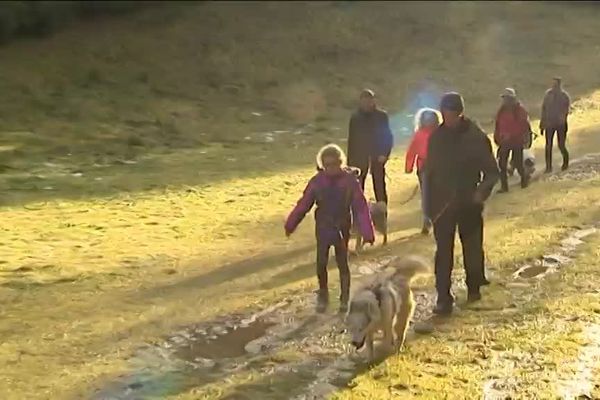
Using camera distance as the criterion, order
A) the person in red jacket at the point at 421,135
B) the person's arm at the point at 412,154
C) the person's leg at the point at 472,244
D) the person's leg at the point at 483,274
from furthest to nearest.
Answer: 1. the person's arm at the point at 412,154
2. the person in red jacket at the point at 421,135
3. the person's leg at the point at 483,274
4. the person's leg at the point at 472,244

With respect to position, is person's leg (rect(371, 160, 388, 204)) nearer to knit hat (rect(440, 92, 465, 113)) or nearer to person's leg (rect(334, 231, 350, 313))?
person's leg (rect(334, 231, 350, 313))

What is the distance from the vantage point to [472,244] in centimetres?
805

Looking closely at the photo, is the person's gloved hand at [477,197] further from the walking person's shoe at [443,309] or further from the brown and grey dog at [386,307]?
the walking person's shoe at [443,309]

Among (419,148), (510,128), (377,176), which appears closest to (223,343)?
(419,148)

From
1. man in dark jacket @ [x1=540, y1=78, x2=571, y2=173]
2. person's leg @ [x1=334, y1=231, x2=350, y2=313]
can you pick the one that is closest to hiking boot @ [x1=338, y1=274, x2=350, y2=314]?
person's leg @ [x1=334, y1=231, x2=350, y2=313]

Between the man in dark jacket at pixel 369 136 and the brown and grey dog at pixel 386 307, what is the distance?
3.59 m

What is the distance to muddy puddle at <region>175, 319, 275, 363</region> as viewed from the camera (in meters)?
7.16

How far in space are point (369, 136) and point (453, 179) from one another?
3159mm

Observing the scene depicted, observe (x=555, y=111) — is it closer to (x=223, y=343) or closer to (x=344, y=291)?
(x=344, y=291)

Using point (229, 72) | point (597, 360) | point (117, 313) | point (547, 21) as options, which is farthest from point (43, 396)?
point (547, 21)

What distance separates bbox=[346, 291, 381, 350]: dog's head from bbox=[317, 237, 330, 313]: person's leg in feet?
4.60

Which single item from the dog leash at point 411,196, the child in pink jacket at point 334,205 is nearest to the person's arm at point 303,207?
the child in pink jacket at point 334,205

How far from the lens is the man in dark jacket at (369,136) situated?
10695 mm

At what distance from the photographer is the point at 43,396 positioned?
6.38 m
